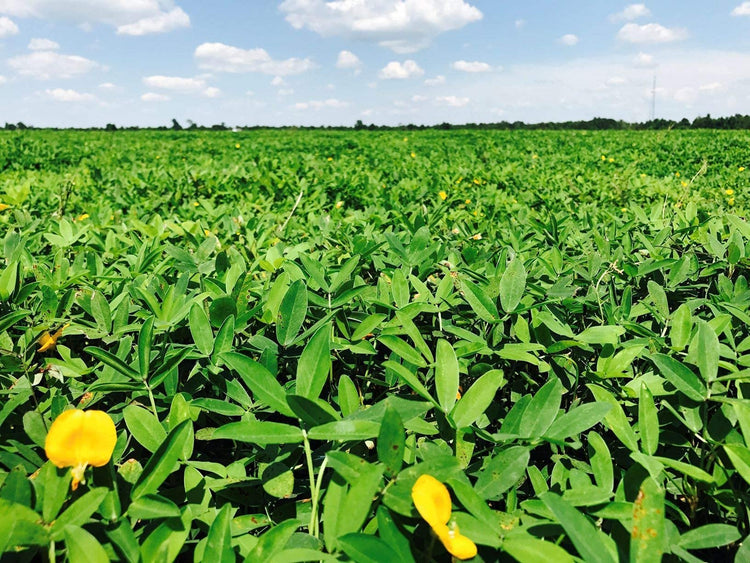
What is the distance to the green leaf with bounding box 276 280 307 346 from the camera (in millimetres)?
940

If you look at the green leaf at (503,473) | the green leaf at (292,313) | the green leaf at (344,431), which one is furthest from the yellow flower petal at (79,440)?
the green leaf at (503,473)

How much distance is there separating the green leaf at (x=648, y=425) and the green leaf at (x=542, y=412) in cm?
13

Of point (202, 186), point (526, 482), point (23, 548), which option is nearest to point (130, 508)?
point (23, 548)

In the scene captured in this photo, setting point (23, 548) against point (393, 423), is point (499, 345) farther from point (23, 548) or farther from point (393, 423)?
point (23, 548)

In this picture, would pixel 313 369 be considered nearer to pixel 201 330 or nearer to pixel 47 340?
pixel 201 330

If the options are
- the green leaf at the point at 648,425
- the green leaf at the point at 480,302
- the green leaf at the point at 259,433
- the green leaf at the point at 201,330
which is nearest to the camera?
the green leaf at the point at 259,433

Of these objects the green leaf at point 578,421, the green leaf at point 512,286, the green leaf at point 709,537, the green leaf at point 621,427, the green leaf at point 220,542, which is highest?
the green leaf at point 512,286

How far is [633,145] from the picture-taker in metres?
15.7

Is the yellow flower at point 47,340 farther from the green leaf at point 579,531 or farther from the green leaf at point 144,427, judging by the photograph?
the green leaf at point 579,531

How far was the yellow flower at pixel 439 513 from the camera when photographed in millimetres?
535

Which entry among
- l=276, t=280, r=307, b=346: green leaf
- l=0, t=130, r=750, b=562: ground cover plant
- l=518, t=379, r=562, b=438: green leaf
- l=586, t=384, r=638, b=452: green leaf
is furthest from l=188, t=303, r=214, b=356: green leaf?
l=586, t=384, r=638, b=452: green leaf

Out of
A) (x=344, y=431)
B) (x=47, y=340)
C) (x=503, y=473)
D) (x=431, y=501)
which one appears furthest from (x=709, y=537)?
(x=47, y=340)

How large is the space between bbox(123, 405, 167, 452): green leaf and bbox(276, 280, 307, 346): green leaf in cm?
26

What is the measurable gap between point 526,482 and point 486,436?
0.29 meters
